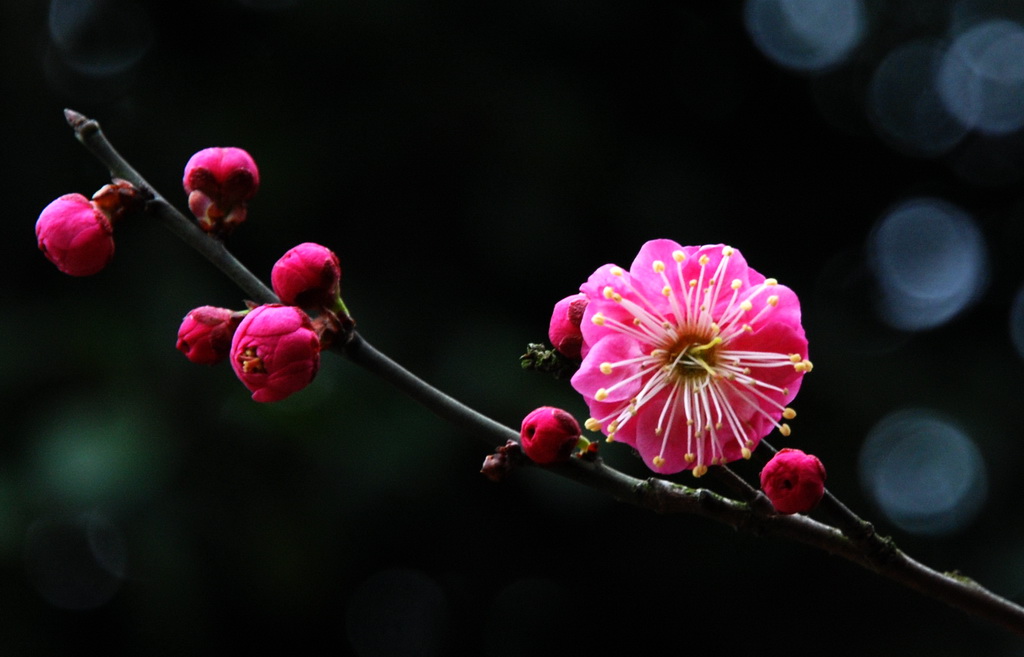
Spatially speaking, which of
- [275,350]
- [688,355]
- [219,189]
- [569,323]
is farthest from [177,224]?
[688,355]

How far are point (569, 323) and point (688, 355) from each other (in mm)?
183

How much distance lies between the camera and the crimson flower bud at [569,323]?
1.05 metres

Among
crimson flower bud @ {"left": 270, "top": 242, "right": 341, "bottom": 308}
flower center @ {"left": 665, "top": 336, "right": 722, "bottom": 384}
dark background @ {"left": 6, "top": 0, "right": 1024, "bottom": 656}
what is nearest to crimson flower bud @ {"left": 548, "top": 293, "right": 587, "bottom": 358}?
flower center @ {"left": 665, "top": 336, "right": 722, "bottom": 384}

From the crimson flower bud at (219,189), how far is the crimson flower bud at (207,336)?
129 millimetres

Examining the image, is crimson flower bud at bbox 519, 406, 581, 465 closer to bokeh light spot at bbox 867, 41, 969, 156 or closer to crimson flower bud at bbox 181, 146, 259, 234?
crimson flower bud at bbox 181, 146, 259, 234

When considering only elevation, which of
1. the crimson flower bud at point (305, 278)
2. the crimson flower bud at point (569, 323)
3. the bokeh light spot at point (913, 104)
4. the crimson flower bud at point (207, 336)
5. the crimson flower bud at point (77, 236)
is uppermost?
the bokeh light spot at point (913, 104)

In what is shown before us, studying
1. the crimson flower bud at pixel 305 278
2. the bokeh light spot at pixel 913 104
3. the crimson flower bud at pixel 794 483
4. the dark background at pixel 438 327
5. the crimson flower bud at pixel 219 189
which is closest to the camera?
the crimson flower bud at pixel 794 483

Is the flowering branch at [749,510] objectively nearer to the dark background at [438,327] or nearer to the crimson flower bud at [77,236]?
the crimson flower bud at [77,236]

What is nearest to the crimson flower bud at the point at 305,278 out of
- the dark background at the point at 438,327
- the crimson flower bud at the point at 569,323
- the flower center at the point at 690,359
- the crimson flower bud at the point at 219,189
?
the crimson flower bud at the point at 219,189

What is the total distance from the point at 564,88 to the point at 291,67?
85 cm

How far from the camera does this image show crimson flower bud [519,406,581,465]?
0.90 m

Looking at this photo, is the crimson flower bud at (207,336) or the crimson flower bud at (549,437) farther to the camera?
the crimson flower bud at (207,336)

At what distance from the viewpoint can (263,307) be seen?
932mm

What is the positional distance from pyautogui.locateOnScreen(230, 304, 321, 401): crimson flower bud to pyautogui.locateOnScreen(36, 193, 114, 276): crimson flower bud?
24 cm
